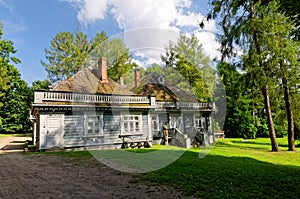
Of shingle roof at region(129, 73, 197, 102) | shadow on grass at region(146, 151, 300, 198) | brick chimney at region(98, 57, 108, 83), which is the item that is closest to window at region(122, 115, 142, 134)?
brick chimney at region(98, 57, 108, 83)

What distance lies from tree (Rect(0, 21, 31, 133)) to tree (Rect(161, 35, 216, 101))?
25.8 meters

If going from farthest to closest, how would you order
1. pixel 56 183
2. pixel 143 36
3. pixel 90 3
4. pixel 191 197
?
1. pixel 143 36
2. pixel 90 3
3. pixel 56 183
4. pixel 191 197

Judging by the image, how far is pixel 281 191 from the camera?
518 cm

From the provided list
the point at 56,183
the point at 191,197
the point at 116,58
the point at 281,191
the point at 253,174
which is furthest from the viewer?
the point at 116,58

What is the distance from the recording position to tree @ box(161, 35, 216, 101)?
24.5 meters

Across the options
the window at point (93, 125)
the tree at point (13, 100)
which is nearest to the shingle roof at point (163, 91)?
the window at point (93, 125)

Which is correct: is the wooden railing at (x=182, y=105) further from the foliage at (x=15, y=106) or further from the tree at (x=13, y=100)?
the foliage at (x=15, y=106)

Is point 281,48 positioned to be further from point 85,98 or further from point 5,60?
point 5,60

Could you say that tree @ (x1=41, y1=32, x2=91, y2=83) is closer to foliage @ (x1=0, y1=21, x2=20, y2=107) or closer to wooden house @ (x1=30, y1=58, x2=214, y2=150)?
foliage @ (x1=0, y1=21, x2=20, y2=107)

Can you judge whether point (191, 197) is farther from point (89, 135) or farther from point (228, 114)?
point (228, 114)

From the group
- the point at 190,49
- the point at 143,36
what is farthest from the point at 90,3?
the point at 190,49

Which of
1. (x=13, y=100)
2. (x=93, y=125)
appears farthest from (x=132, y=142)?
(x=13, y=100)

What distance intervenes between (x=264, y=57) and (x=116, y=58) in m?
21.2

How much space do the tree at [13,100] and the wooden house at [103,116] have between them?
22.0 metres
